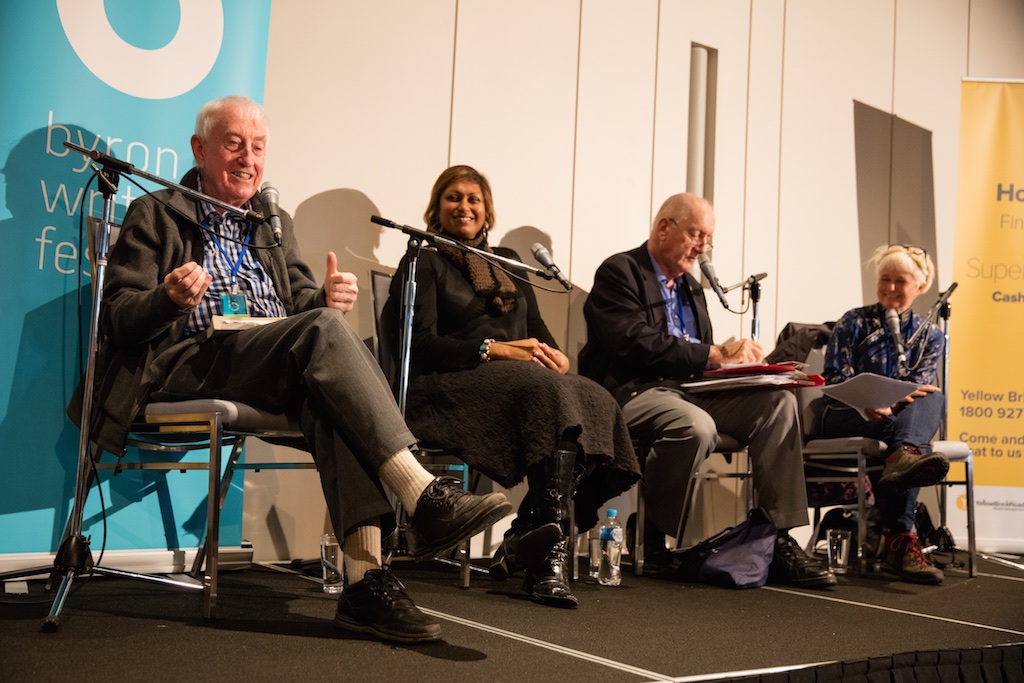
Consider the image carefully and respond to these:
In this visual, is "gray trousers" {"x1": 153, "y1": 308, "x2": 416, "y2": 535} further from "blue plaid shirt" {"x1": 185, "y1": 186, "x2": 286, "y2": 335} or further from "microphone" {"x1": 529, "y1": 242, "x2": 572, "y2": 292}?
"microphone" {"x1": 529, "y1": 242, "x2": 572, "y2": 292}

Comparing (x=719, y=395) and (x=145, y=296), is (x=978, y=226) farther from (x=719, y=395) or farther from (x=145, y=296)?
(x=145, y=296)

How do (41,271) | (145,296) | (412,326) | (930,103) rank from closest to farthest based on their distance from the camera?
(145,296) < (41,271) < (412,326) < (930,103)

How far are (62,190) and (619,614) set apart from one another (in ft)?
6.07

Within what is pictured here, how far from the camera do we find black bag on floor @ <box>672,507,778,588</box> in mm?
3037

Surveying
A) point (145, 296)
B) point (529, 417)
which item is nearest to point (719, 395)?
point (529, 417)

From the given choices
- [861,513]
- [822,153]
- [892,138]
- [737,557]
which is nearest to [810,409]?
[861,513]

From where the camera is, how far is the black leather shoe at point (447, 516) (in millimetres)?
1872

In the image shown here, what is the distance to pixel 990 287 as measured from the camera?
4.78 metres

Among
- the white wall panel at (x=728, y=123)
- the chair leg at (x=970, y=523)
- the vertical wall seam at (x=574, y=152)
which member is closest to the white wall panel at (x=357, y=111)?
the vertical wall seam at (x=574, y=152)

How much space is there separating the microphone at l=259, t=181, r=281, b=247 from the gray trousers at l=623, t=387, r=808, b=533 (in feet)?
4.27

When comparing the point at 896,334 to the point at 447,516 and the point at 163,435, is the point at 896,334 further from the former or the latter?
the point at 163,435

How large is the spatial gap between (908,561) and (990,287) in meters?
1.97

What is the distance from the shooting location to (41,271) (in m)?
2.65

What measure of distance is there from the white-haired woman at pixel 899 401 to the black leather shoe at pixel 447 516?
6.28ft
